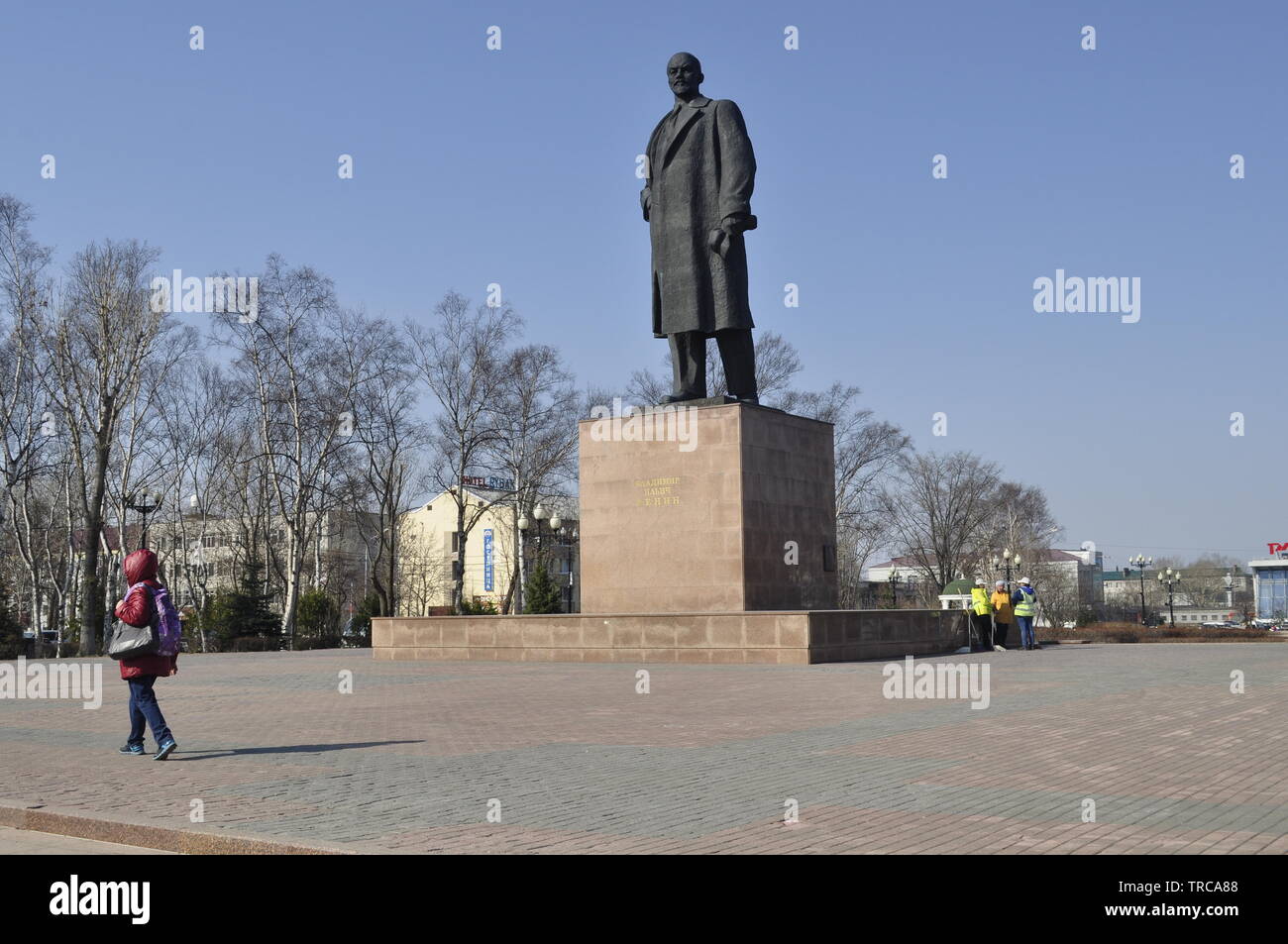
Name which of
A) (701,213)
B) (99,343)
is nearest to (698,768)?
(701,213)

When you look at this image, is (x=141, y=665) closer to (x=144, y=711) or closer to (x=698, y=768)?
(x=144, y=711)

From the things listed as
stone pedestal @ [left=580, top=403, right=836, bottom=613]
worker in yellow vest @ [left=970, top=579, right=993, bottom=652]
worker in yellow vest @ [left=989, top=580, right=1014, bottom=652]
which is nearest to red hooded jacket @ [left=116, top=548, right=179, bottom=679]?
stone pedestal @ [left=580, top=403, right=836, bottom=613]

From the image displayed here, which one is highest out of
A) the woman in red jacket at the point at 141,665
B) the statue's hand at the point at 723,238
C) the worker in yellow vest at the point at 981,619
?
the statue's hand at the point at 723,238

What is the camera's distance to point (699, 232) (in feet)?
74.3

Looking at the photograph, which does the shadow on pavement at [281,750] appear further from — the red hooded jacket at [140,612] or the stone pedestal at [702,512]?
the stone pedestal at [702,512]

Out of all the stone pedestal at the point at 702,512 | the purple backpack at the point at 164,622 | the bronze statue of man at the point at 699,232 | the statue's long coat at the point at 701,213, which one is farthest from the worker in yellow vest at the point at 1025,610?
the purple backpack at the point at 164,622

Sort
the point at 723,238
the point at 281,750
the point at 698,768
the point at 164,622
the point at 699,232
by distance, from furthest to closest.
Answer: the point at 699,232, the point at 723,238, the point at 281,750, the point at 164,622, the point at 698,768

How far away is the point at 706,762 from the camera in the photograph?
8.77m

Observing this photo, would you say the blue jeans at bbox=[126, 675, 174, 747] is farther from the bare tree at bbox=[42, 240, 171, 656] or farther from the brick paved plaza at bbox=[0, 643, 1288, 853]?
the bare tree at bbox=[42, 240, 171, 656]

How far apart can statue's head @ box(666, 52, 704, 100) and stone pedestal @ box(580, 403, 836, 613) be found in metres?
5.82

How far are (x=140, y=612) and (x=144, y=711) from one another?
0.78m

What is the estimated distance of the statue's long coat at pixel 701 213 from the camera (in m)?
22.2

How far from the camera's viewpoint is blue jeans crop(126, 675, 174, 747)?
31.5 feet
